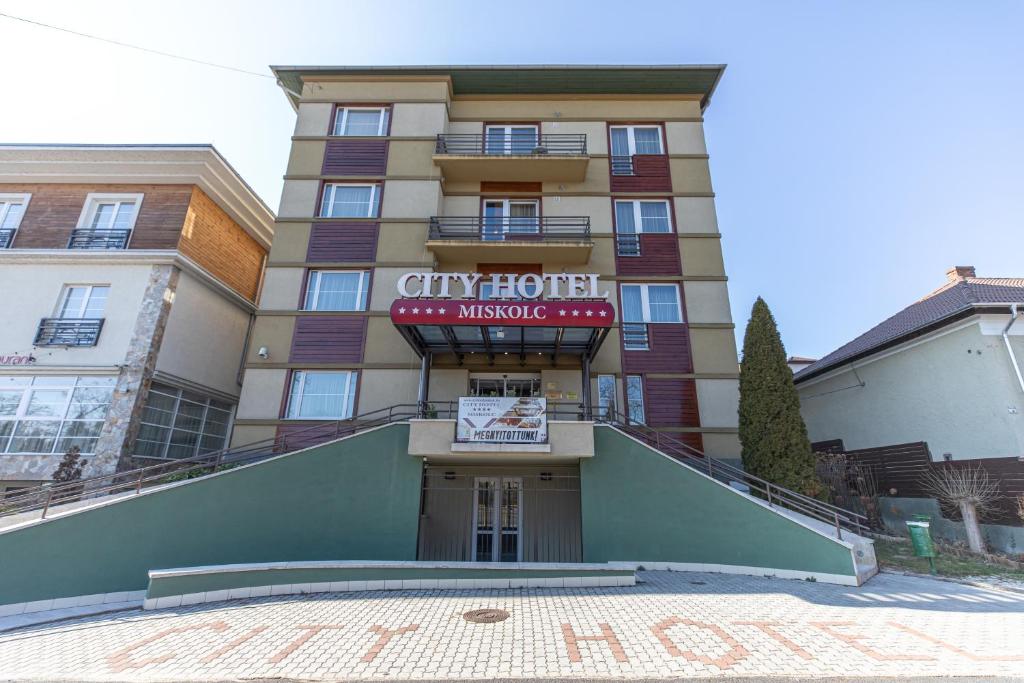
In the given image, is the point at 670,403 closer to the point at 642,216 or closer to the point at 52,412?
the point at 642,216

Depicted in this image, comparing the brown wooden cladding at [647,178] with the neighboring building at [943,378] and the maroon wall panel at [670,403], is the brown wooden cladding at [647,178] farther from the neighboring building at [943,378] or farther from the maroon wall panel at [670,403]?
the neighboring building at [943,378]

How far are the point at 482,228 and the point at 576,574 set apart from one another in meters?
12.0

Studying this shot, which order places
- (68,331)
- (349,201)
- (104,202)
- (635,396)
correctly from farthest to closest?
(349,201)
(104,202)
(635,396)
(68,331)

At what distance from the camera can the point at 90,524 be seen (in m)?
8.88

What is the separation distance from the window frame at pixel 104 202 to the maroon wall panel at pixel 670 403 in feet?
59.7

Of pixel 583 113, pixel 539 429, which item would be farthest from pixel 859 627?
pixel 583 113

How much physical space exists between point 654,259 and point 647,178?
352 centimetres

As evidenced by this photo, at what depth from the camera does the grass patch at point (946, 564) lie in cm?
958

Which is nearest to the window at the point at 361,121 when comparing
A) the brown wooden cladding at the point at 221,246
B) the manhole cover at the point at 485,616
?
the brown wooden cladding at the point at 221,246

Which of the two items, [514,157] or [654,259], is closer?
[654,259]

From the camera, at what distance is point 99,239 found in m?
15.0

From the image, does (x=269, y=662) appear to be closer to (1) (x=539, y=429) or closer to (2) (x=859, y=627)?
(1) (x=539, y=429)

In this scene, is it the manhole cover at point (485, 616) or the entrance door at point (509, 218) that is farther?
the entrance door at point (509, 218)

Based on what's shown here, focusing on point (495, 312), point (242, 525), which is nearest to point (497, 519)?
point (495, 312)
